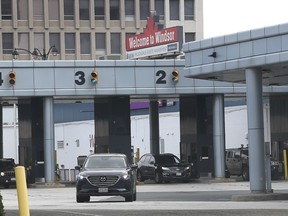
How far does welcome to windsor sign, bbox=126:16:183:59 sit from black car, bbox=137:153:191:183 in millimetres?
6037

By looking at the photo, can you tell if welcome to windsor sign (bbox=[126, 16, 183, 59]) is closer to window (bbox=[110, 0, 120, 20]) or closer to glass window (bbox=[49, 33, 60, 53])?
glass window (bbox=[49, 33, 60, 53])

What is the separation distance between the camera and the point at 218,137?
190ft

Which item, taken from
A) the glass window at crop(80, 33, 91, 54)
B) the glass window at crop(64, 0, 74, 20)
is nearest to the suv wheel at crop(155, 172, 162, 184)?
the glass window at crop(64, 0, 74, 20)

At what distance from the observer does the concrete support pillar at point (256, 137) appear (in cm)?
3622

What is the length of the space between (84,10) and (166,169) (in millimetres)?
52949

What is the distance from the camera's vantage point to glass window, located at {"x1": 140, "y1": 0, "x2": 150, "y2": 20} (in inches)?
4284

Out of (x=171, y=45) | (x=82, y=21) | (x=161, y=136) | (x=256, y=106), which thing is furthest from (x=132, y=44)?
(x=82, y=21)

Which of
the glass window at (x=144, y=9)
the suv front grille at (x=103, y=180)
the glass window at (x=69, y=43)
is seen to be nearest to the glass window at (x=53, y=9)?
the glass window at (x=69, y=43)

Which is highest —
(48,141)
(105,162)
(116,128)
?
(116,128)

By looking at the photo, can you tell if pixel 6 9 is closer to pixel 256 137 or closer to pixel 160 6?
pixel 160 6

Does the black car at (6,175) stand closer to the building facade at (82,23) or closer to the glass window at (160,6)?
the building facade at (82,23)

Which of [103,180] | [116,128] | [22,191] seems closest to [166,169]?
[116,128]

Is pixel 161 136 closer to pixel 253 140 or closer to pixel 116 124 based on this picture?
pixel 116 124

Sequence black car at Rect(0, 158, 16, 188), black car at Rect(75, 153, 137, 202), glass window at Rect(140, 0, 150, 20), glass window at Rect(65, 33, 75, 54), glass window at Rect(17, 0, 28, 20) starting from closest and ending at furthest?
black car at Rect(75, 153, 137, 202)
black car at Rect(0, 158, 16, 188)
glass window at Rect(17, 0, 28, 20)
glass window at Rect(65, 33, 75, 54)
glass window at Rect(140, 0, 150, 20)
